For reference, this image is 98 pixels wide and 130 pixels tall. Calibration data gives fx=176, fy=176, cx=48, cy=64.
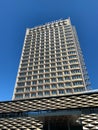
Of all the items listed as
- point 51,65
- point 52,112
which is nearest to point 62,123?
point 52,112

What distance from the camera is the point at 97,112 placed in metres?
31.1

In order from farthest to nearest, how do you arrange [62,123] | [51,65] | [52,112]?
[51,65] → [62,123] → [52,112]

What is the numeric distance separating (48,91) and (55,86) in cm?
320

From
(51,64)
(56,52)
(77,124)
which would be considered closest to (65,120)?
(77,124)

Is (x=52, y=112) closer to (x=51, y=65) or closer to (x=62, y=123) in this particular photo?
(x=62, y=123)

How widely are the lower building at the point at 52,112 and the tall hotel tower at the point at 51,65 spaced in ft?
89.3

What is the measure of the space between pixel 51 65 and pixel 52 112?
4204 centimetres

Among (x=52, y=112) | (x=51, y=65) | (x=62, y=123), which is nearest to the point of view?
(x=52, y=112)

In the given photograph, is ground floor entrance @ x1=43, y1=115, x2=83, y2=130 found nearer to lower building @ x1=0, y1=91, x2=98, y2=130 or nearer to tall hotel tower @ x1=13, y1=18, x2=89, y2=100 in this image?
lower building @ x1=0, y1=91, x2=98, y2=130

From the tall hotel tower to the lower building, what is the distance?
27228 millimetres

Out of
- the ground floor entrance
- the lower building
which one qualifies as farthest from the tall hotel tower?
the ground floor entrance

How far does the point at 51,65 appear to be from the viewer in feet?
240

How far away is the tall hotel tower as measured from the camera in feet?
212

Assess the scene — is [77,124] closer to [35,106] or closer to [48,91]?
[35,106]
